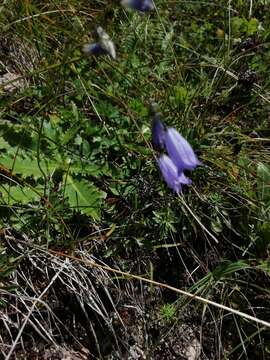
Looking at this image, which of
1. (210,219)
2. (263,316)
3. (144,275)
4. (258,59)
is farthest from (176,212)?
(258,59)

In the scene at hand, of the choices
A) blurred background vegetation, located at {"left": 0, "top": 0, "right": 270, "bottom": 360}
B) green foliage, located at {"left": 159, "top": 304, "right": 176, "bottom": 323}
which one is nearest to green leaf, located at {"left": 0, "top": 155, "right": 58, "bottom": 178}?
blurred background vegetation, located at {"left": 0, "top": 0, "right": 270, "bottom": 360}

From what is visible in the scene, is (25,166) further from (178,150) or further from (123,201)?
(178,150)

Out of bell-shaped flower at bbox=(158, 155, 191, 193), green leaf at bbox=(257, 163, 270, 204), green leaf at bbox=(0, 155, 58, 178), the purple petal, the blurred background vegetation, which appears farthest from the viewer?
green leaf at bbox=(257, 163, 270, 204)

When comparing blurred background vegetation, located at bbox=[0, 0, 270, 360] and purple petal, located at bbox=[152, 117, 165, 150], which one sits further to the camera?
blurred background vegetation, located at bbox=[0, 0, 270, 360]

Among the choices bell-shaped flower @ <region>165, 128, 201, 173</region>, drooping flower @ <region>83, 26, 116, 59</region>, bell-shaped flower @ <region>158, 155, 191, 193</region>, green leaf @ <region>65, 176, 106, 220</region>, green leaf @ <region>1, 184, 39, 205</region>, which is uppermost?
drooping flower @ <region>83, 26, 116, 59</region>

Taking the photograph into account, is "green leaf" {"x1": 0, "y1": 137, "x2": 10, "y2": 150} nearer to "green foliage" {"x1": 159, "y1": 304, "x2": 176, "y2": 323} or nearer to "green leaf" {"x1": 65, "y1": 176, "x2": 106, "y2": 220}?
"green leaf" {"x1": 65, "y1": 176, "x2": 106, "y2": 220}

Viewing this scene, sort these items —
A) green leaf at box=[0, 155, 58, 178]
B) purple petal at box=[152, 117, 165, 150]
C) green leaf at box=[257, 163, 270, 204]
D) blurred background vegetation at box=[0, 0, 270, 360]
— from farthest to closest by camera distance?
green leaf at box=[257, 163, 270, 204], green leaf at box=[0, 155, 58, 178], blurred background vegetation at box=[0, 0, 270, 360], purple petal at box=[152, 117, 165, 150]

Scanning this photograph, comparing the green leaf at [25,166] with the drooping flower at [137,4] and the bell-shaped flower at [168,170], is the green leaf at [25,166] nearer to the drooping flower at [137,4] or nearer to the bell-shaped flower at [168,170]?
the bell-shaped flower at [168,170]

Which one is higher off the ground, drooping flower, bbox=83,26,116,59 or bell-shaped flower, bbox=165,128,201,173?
drooping flower, bbox=83,26,116,59
